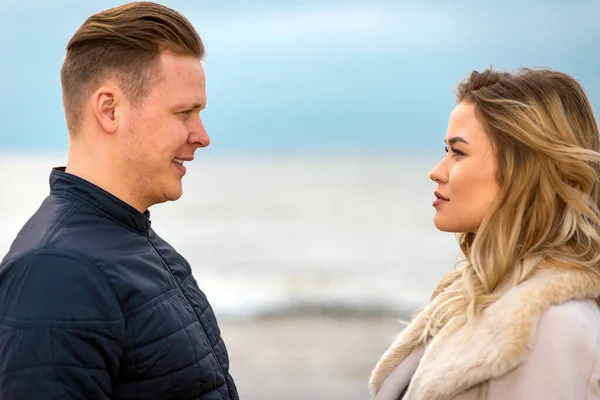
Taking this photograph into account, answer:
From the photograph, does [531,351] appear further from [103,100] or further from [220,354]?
[103,100]

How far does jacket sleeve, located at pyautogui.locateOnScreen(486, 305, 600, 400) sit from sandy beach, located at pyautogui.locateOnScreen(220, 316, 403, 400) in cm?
572

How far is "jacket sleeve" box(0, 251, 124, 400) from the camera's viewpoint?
82.2 inches

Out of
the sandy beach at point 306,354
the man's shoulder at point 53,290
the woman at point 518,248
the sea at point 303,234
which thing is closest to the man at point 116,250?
the man's shoulder at point 53,290

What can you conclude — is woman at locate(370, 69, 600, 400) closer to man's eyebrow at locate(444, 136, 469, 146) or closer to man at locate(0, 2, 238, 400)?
man's eyebrow at locate(444, 136, 469, 146)

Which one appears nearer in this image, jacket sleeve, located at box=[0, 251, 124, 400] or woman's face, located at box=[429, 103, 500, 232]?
jacket sleeve, located at box=[0, 251, 124, 400]

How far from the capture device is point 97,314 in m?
2.20

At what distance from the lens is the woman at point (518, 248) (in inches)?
104

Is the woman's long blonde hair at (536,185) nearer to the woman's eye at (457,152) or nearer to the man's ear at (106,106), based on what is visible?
the woman's eye at (457,152)

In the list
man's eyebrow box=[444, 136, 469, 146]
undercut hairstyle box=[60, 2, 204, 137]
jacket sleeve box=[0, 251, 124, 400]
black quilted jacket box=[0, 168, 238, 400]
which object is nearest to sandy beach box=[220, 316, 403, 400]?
man's eyebrow box=[444, 136, 469, 146]

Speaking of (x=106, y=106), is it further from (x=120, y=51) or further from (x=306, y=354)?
(x=306, y=354)

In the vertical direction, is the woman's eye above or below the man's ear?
below

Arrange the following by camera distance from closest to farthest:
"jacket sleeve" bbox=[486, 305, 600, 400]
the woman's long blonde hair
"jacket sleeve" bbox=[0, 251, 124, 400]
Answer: "jacket sleeve" bbox=[0, 251, 124, 400], "jacket sleeve" bbox=[486, 305, 600, 400], the woman's long blonde hair

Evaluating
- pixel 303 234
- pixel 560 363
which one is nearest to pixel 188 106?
pixel 560 363

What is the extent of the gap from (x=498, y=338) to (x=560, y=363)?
21 cm
